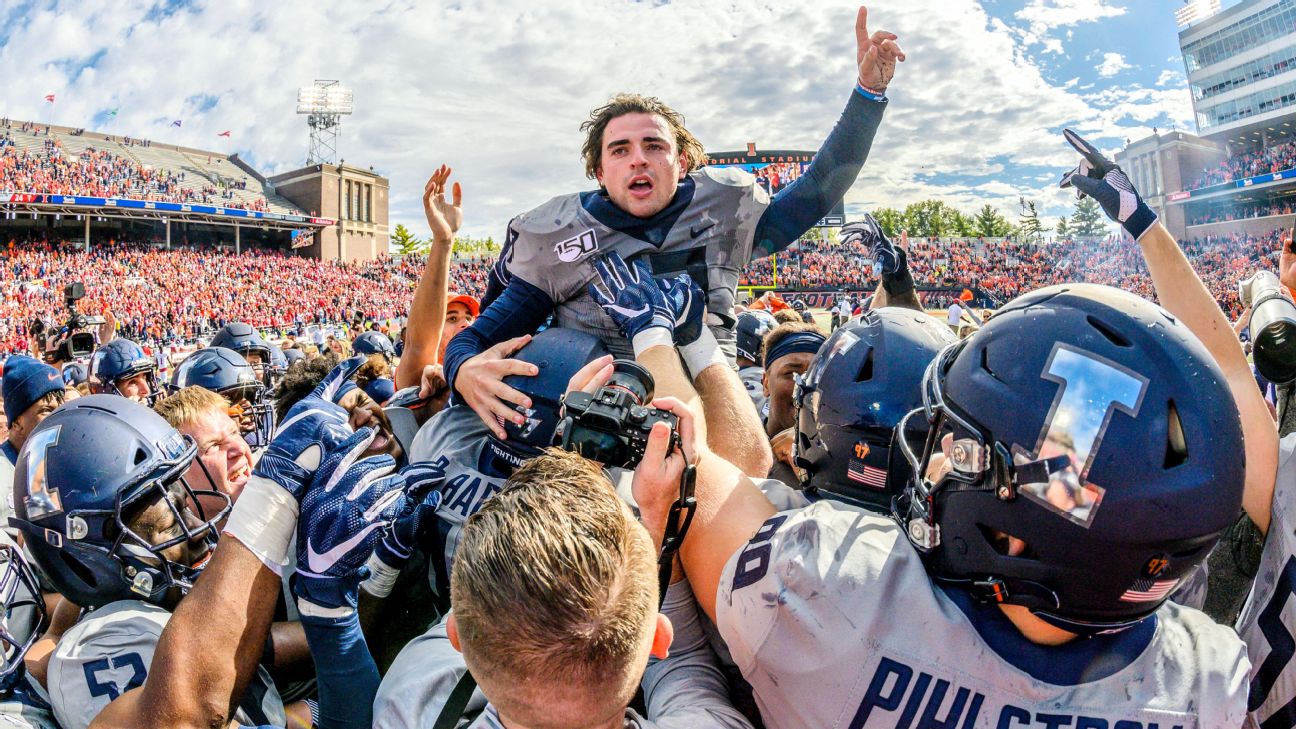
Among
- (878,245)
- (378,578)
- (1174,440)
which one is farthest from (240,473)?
(878,245)

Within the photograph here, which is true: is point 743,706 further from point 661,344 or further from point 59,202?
point 59,202

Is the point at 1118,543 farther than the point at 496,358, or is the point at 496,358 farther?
the point at 496,358

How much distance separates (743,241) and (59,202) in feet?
162

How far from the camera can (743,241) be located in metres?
2.77

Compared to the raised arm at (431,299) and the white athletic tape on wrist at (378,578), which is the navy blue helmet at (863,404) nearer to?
the white athletic tape on wrist at (378,578)

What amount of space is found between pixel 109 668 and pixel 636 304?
1.70m

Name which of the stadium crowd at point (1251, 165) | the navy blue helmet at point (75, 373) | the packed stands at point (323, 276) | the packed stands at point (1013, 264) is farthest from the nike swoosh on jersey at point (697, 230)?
the stadium crowd at point (1251, 165)

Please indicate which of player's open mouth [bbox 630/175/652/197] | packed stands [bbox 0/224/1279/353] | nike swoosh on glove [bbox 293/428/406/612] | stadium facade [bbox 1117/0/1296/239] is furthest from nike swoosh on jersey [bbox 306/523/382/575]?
stadium facade [bbox 1117/0/1296/239]

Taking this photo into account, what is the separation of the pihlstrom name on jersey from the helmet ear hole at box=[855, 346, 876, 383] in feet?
2.64

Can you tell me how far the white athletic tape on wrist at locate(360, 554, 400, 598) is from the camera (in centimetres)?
196

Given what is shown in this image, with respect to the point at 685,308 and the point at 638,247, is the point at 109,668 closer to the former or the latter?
the point at 685,308

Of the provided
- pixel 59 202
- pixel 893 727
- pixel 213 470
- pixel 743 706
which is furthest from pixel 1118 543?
pixel 59 202

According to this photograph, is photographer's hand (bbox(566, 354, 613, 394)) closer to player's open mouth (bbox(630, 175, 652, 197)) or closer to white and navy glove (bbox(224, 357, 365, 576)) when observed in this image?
white and navy glove (bbox(224, 357, 365, 576))

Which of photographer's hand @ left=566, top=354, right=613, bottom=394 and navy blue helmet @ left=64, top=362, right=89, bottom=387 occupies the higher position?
photographer's hand @ left=566, top=354, right=613, bottom=394
